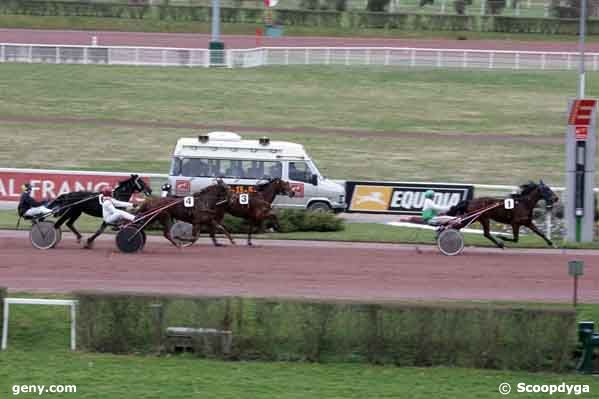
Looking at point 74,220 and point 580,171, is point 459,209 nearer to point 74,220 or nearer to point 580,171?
point 580,171

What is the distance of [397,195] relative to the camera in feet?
77.4

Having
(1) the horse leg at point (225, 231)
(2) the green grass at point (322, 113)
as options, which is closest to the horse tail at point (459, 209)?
(1) the horse leg at point (225, 231)

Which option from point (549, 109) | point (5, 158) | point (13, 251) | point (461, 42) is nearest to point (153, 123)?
point (5, 158)

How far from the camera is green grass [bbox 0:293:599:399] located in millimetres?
11430

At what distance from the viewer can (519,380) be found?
1218cm

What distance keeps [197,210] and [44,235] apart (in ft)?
8.27

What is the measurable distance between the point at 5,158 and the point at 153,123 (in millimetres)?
6136

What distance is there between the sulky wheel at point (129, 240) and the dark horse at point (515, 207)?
5.20 metres

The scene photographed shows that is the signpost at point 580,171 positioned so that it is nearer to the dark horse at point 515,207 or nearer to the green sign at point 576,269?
the dark horse at point 515,207

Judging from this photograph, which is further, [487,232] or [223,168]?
[223,168]

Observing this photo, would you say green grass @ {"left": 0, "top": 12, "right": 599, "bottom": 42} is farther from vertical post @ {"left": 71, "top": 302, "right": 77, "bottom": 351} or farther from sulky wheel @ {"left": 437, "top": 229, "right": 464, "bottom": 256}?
vertical post @ {"left": 71, "top": 302, "right": 77, "bottom": 351}

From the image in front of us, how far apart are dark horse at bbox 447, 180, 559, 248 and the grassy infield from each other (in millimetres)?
3011

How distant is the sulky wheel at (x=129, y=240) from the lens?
738 inches

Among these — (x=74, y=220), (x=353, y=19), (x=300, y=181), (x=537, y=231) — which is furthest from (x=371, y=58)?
(x=74, y=220)
